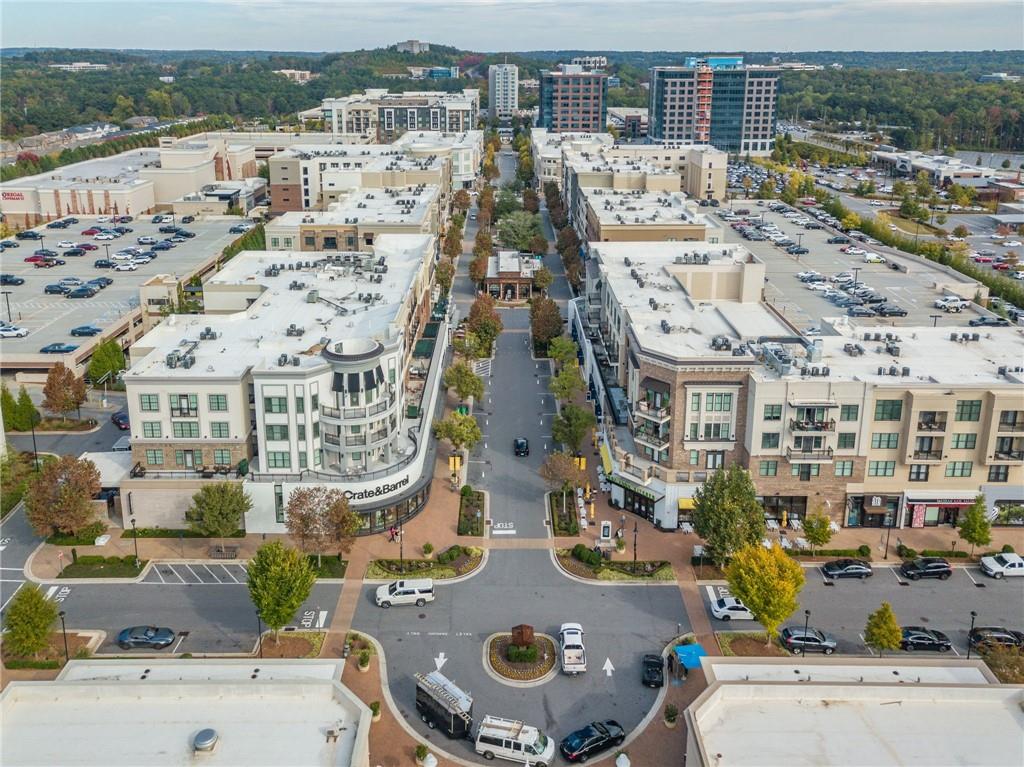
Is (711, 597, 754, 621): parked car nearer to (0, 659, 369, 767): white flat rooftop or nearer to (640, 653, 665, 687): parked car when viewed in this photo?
(640, 653, 665, 687): parked car

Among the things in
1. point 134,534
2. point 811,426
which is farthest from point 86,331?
point 811,426

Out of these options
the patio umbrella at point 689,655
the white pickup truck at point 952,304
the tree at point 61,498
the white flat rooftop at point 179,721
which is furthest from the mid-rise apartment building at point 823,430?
the white pickup truck at point 952,304

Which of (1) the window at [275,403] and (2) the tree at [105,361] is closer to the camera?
(1) the window at [275,403]

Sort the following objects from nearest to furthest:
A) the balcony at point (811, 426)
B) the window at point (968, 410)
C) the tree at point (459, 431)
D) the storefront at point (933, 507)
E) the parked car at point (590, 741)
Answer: the parked car at point (590, 741), the balcony at point (811, 426), the window at point (968, 410), the storefront at point (933, 507), the tree at point (459, 431)

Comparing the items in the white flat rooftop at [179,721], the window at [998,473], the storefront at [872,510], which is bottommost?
the storefront at [872,510]

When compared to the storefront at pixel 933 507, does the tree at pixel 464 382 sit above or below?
above

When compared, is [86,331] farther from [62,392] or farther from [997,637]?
[997,637]

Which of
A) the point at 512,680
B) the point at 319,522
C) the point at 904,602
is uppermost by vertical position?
the point at 319,522

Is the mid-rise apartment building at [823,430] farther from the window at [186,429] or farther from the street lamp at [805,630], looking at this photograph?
the window at [186,429]
